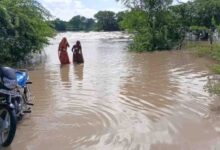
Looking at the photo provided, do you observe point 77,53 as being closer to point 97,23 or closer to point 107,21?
point 107,21

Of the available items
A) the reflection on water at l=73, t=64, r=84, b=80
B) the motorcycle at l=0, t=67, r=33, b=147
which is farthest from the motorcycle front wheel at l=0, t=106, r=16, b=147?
the reflection on water at l=73, t=64, r=84, b=80

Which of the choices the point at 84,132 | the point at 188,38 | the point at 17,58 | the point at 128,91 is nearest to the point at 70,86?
the point at 128,91

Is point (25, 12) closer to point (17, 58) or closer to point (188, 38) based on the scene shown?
point (17, 58)

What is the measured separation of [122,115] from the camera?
25.3 feet

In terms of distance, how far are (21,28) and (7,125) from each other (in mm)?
12118

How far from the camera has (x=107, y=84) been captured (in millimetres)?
11766

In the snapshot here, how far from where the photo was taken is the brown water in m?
6.06

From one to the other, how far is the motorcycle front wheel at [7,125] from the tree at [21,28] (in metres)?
10.0

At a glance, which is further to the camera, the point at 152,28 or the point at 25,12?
the point at 152,28

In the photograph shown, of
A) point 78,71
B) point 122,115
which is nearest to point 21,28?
point 78,71

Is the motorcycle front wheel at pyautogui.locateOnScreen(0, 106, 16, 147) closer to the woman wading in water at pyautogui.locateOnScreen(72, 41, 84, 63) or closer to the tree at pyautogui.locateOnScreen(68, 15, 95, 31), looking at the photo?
the woman wading in water at pyautogui.locateOnScreen(72, 41, 84, 63)

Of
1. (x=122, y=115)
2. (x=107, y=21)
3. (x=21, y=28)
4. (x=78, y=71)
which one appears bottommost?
→ (x=78, y=71)

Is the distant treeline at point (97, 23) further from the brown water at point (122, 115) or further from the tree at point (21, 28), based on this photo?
the brown water at point (122, 115)

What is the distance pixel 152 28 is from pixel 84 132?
2155 centimetres
